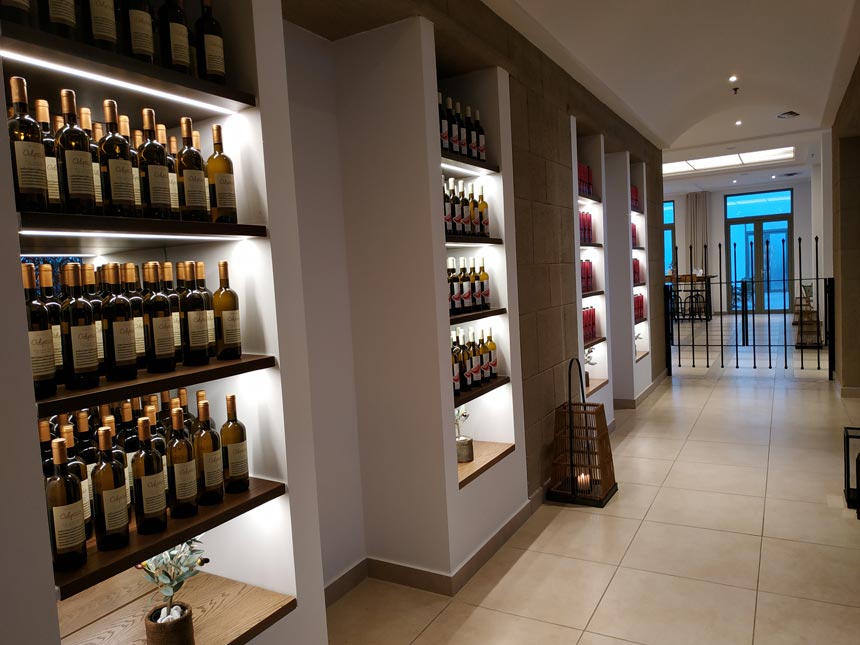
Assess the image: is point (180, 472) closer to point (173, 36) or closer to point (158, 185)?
point (158, 185)

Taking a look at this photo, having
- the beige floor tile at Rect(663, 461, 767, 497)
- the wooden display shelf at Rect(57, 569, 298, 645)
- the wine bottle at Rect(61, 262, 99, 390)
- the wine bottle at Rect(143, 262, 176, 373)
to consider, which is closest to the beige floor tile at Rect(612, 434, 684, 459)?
the beige floor tile at Rect(663, 461, 767, 497)

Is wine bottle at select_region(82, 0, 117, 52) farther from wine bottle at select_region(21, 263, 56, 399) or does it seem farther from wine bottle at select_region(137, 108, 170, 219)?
wine bottle at select_region(21, 263, 56, 399)

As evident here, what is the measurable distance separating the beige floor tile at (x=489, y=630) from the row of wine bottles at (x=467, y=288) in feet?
4.80

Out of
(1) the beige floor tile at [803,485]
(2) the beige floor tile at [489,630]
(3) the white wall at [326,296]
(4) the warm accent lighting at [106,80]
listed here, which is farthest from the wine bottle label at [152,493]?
(1) the beige floor tile at [803,485]

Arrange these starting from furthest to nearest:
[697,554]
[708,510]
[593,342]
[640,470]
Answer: [593,342], [640,470], [708,510], [697,554]

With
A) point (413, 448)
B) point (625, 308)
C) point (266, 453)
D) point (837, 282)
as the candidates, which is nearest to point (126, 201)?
point (266, 453)

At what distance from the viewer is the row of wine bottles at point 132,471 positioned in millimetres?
1502

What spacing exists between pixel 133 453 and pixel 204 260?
2.18ft

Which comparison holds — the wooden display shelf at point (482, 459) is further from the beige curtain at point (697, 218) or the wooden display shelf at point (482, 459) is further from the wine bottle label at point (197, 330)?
the beige curtain at point (697, 218)

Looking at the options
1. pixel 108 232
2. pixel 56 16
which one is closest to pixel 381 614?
Answer: pixel 108 232

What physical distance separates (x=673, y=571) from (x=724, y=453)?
6.99 feet

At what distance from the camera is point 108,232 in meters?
1.53

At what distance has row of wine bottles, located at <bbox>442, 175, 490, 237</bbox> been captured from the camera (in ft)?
11.0

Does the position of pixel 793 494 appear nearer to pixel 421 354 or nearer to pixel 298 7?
pixel 421 354
